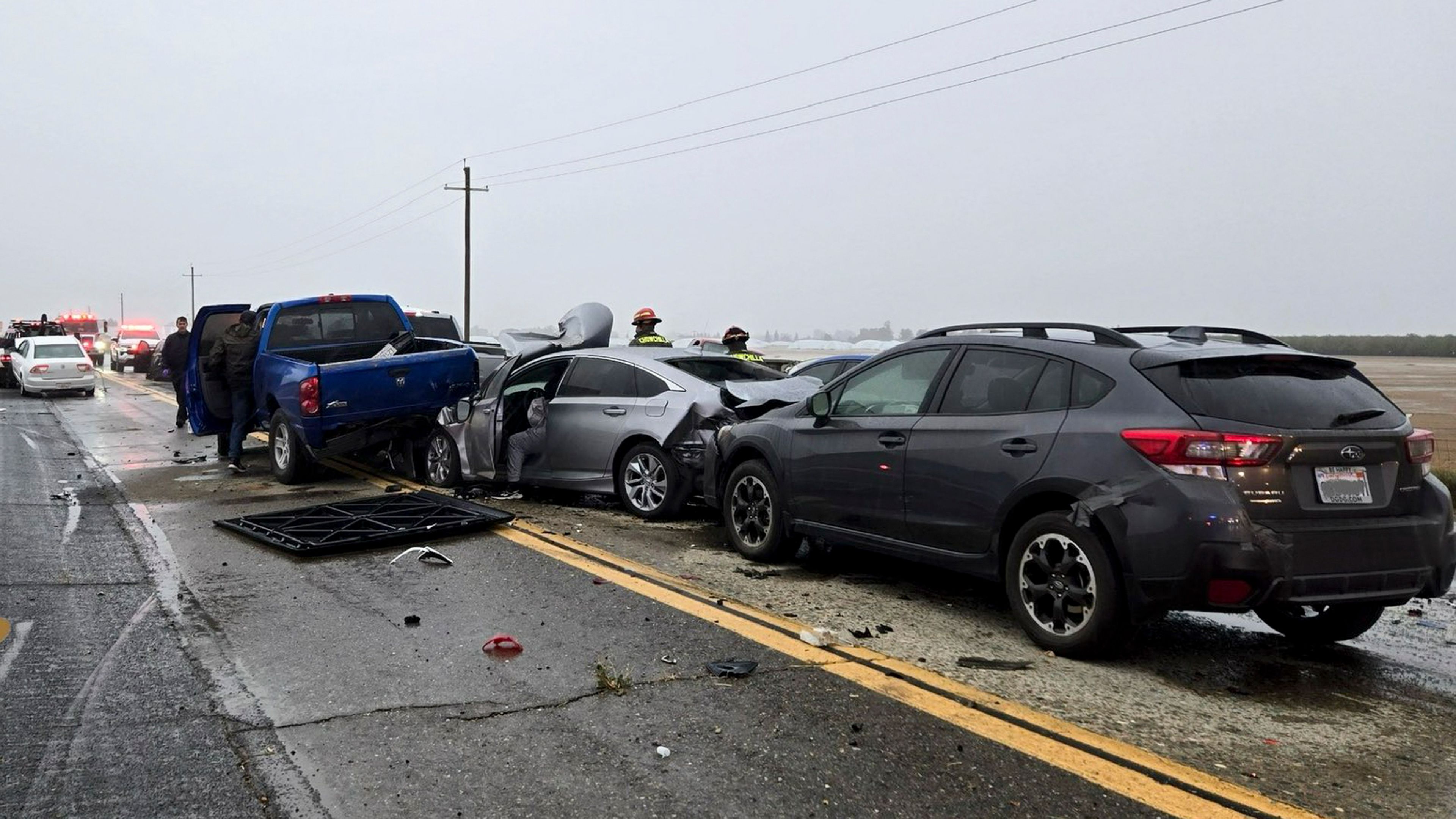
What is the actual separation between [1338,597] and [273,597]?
5.49m

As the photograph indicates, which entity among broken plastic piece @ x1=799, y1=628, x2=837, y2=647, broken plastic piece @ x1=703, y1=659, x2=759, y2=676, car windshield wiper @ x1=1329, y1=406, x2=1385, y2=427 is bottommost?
broken plastic piece @ x1=703, y1=659, x2=759, y2=676

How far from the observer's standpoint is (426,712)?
167 inches

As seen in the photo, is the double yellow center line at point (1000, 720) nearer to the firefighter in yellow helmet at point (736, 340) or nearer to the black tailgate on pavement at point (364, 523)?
the black tailgate on pavement at point (364, 523)

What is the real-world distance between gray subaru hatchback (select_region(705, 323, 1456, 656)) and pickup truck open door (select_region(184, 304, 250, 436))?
30.8 ft

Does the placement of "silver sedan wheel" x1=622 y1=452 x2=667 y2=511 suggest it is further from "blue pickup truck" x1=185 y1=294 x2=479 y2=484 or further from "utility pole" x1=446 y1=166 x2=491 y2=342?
"utility pole" x1=446 y1=166 x2=491 y2=342

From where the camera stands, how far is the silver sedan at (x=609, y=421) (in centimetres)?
857

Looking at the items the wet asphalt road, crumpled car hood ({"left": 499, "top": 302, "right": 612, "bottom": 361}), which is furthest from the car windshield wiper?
crumpled car hood ({"left": 499, "top": 302, "right": 612, "bottom": 361})

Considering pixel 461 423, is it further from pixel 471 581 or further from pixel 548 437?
pixel 471 581

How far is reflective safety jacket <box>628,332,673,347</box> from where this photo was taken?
11.1 metres

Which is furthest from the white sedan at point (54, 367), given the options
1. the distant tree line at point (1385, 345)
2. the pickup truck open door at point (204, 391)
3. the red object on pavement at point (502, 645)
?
the distant tree line at point (1385, 345)

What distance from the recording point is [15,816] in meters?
3.30

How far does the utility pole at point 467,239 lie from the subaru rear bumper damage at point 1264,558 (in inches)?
1633

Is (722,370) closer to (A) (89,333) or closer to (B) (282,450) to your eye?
(B) (282,450)

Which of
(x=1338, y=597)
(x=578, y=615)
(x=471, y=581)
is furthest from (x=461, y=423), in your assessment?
(x=1338, y=597)
